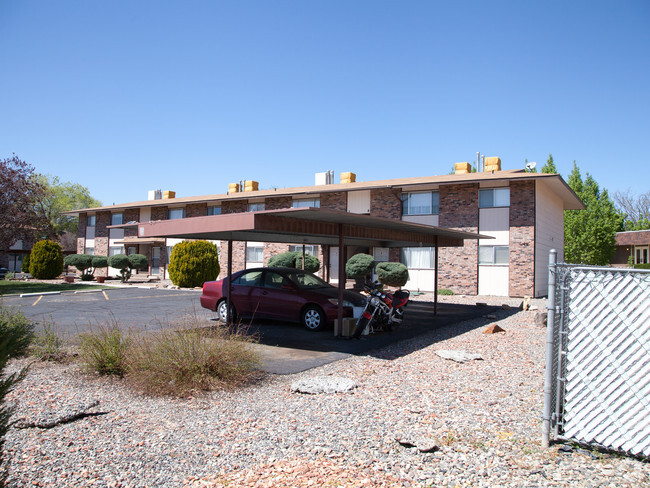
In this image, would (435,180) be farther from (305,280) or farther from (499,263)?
(305,280)

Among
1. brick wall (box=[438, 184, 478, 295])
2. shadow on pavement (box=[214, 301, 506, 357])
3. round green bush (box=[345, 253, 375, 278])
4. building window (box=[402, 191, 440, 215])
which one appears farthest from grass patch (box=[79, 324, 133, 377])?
building window (box=[402, 191, 440, 215])

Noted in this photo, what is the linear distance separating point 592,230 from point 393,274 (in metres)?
20.6

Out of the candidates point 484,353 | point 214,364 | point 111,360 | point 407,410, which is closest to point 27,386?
point 111,360

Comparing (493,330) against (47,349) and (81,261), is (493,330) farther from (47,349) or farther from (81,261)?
(81,261)

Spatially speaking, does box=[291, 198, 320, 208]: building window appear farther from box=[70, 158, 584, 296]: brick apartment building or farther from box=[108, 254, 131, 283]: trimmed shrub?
box=[108, 254, 131, 283]: trimmed shrub

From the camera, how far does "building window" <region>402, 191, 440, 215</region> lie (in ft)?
78.7

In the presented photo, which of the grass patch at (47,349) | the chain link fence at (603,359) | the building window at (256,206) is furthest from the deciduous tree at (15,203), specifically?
the chain link fence at (603,359)

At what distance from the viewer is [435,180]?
2311 centimetres

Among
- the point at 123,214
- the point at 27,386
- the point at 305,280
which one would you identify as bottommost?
the point at 27,386

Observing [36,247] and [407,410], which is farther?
[36,247]

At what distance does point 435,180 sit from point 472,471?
2038 cm

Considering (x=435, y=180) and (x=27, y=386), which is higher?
(x=435, y=180)

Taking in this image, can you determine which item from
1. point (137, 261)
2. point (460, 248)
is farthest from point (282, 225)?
point (137, 261)

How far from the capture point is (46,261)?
3131 cm
